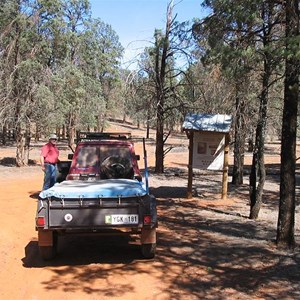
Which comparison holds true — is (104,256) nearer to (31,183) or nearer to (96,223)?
(96,223)

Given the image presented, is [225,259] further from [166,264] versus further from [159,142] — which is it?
[159,142]

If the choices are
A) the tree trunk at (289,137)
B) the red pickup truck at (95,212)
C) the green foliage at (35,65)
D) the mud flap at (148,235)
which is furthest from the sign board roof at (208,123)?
the green foliage at (35,65)

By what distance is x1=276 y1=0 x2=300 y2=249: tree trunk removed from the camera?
780cm

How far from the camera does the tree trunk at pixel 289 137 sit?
25.6 feet

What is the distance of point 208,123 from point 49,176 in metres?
5.18

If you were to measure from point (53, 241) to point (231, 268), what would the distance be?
2.93 metres

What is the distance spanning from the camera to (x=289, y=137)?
803cm

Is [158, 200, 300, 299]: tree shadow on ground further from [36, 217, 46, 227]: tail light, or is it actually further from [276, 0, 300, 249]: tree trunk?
[36, 217, 46, 227]: tail light

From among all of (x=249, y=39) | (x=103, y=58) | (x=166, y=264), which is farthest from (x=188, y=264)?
(x=103, y=58)

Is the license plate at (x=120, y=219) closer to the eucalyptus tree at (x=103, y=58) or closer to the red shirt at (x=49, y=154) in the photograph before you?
the red shirt at (x=49, y=154)

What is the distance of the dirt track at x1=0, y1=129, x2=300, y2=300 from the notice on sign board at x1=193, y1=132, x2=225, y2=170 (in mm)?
2734

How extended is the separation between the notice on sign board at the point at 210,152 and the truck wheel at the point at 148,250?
23.1 feet

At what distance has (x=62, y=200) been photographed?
6.72 m

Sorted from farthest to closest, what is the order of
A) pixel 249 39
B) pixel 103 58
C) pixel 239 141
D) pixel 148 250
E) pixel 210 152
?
1. pixel 103 58
2. pixel 239 141
3. pixel 210 152
4. pixel 249 39
5. pixel 148 250
